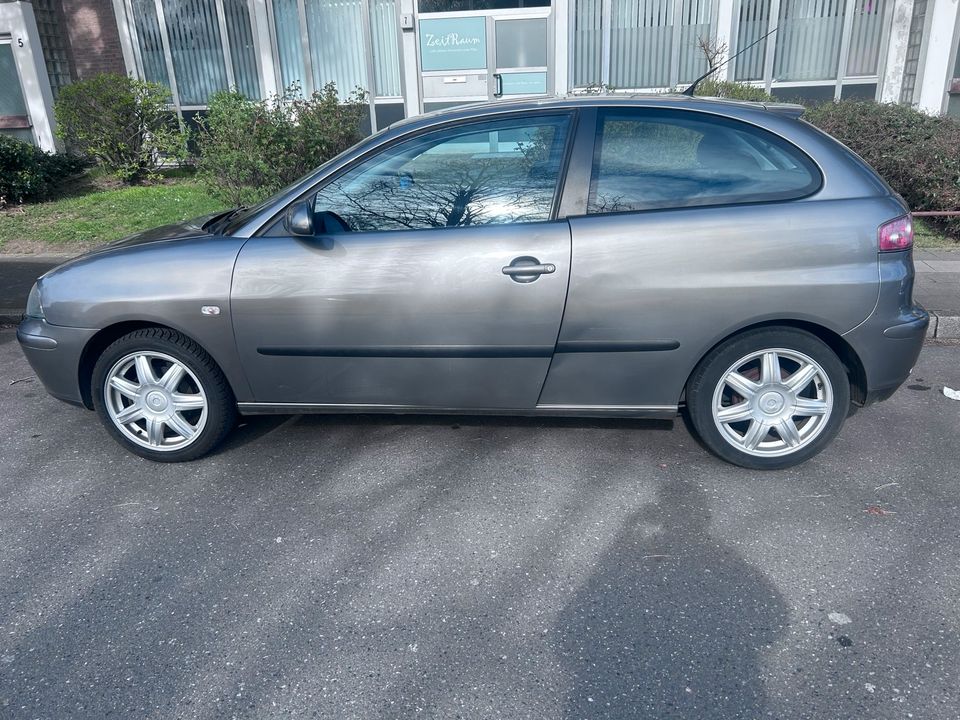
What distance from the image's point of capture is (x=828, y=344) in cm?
369

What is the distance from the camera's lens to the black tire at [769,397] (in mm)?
3625

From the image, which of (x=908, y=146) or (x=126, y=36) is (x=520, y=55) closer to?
(x=908, y=146)

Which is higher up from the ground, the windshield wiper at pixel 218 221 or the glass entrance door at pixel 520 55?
the glass entrance door at pixel 520 55

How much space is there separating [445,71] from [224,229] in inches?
349

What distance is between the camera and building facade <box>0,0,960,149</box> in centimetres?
1120

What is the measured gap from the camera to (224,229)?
157 inches

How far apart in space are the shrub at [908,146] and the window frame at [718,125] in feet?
15.6

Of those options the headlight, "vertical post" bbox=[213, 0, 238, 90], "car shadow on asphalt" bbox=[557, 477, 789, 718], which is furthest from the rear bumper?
"vertical post" bbox=[213, 0, 238, 90]

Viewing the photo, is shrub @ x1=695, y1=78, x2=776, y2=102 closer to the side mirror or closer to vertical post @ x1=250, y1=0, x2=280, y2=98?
vertical post @ x1=250, y1=0, x2=280, y2=98

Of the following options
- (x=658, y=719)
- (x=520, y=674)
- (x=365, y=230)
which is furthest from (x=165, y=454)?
(x=658, y=719)

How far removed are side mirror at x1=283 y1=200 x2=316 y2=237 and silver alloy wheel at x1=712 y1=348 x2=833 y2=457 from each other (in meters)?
2.04

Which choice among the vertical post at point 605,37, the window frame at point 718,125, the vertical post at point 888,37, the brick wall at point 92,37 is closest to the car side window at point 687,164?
the window frame at point 718,125

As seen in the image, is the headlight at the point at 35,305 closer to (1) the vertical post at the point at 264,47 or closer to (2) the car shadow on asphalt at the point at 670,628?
(2) the car shadow on asphalt at the point at 670,628

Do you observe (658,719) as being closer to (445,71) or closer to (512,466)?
(512,466)
